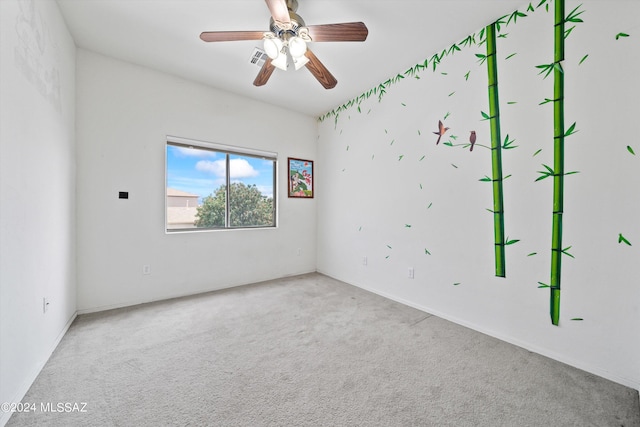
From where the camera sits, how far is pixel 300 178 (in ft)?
13.5

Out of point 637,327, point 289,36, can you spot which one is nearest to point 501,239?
point 637,327

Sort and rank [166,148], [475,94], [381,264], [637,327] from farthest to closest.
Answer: [381,264] < [166,148] < [475,94] < [637,327]

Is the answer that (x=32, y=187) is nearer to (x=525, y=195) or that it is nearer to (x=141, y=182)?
(x=141, y=182)

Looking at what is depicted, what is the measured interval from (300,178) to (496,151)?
270cm

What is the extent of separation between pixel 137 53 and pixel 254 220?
2.33 metres

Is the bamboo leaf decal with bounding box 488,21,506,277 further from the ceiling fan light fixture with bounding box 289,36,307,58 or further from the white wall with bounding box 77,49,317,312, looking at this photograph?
the white wall with bounding box 77,49,317,312

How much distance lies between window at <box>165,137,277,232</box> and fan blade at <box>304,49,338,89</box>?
1740mm

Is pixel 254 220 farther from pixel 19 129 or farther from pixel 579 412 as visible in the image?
pixel 579 412

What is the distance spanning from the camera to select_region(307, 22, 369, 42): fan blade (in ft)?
5.53

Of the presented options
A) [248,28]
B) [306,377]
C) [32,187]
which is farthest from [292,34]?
[306,377]

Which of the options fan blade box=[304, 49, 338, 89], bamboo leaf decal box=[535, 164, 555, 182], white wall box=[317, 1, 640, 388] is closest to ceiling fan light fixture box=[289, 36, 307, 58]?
fan blade box=[304, 49, 338, 89]

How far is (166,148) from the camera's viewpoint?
2986mm

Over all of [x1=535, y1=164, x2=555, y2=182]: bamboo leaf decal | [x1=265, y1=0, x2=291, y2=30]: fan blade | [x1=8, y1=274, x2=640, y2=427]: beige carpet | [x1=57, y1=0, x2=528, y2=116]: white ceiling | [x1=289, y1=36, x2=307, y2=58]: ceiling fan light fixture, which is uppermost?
[x1=57, y1=0, x2=528, y2=116]: white ceiling

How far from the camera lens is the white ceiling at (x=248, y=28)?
77.2 inches
